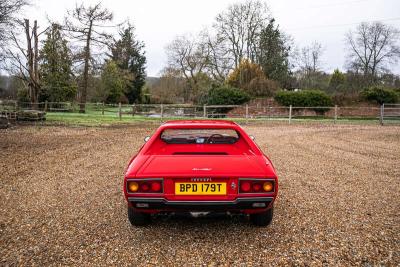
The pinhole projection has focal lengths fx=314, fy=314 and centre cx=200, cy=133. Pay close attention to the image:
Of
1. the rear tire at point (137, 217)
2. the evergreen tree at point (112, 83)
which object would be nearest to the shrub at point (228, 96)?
the evergreen tree at point (112, 83)

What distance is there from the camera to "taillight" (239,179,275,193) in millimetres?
3047

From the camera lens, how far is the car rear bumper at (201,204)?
9.71ft

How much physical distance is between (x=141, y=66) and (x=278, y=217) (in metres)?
46.0

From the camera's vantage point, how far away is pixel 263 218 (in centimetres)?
345

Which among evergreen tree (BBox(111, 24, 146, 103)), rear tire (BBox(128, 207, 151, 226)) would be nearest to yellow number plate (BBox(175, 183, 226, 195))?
rear tire (BBox(128, 207, 151, 226))

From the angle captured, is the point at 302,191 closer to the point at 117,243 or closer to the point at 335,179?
the point at 335,179

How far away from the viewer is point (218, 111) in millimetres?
27984

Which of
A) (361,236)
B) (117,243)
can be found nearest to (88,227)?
(117,243)

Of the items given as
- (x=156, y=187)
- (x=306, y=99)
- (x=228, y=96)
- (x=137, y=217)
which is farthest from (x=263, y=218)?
(x=306, y=99)

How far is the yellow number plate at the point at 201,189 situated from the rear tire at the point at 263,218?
2.25ft

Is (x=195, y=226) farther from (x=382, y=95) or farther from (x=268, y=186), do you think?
(x=382, y=95)

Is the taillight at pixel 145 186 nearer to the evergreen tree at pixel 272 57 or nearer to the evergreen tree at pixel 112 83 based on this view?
the evergreen tree at pixel 112 83

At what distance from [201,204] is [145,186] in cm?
58

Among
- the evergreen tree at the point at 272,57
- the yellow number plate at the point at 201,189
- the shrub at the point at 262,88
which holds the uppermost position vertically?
the evergreen tree at the point at 272,57
